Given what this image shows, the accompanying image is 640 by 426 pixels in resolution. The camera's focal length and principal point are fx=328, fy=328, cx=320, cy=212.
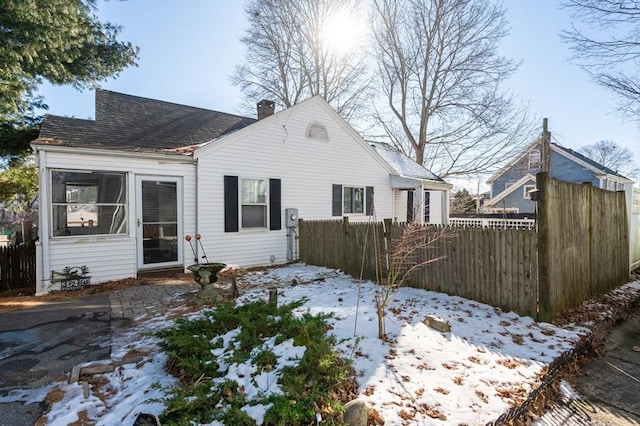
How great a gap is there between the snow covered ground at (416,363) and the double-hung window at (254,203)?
430cm

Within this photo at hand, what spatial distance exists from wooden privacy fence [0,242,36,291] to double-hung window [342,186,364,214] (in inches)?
331

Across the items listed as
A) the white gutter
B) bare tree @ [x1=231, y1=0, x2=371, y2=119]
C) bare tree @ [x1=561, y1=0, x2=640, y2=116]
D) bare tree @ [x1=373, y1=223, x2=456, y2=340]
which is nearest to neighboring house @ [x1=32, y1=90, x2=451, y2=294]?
the white gutter

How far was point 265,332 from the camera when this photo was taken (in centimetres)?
355

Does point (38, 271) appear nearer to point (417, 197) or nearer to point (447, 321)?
point (447, 321)

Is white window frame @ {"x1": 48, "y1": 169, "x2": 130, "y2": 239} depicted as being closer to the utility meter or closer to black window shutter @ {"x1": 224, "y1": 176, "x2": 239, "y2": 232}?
black window shutter @ {"x1": 224, "y1": 176, "x2": 239, "y2": 232}

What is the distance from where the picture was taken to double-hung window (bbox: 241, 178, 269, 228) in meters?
9.03

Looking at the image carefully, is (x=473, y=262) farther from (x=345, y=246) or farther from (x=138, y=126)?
(x=138, y=126)

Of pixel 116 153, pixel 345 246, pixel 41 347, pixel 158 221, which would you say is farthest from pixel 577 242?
pixel 116 153

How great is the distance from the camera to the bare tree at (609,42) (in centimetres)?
843

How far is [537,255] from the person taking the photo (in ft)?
15.1

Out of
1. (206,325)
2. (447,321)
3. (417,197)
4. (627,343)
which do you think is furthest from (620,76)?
(206,325)

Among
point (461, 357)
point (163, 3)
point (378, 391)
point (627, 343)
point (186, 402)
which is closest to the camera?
point (186, 402)

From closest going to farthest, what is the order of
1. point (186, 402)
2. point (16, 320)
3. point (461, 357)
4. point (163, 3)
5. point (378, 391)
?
point (186, 402) < point (378, 391) < point (461, 357) < point (16, 320) < point (163, 3)

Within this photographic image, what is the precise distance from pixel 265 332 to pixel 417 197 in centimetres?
1024
